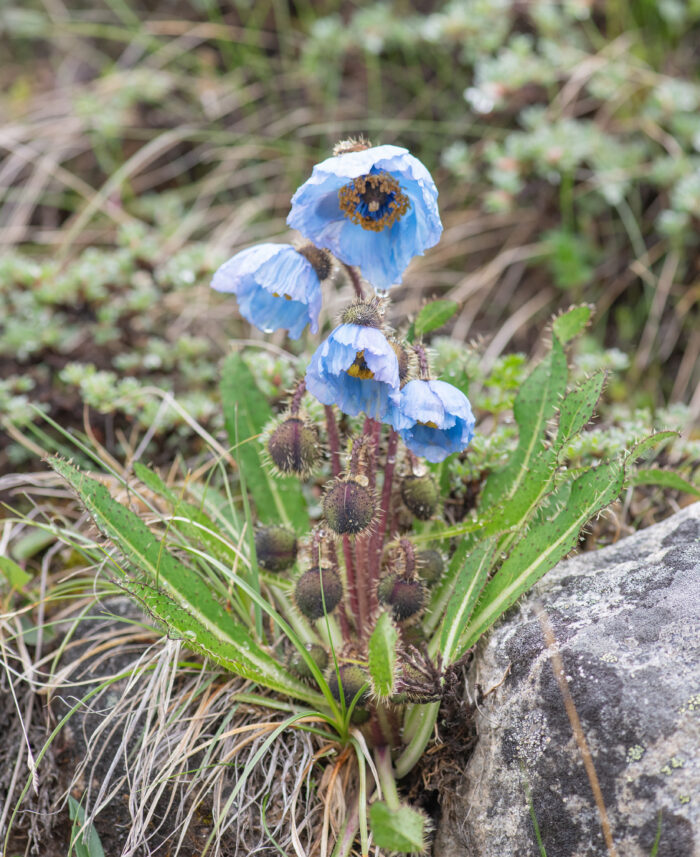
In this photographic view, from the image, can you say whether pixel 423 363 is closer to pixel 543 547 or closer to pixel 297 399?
pixel 297 399

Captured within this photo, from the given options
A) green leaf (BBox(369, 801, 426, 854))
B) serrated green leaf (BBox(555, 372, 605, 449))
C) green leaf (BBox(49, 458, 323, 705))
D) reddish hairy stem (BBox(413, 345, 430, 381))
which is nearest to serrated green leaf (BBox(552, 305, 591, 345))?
serrated green leaf (BBox(555, 372, 605, 449))

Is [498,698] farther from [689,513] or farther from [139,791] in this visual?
[139,791]

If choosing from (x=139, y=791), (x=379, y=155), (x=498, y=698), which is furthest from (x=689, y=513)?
(x=139, y=791)

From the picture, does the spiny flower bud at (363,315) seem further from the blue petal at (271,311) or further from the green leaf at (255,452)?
the green leaf at (255,452)

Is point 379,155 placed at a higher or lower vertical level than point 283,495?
higher

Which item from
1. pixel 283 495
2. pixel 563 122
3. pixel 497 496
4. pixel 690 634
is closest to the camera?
pixel 690 634

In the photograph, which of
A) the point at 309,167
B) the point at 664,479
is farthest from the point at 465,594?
the point at 309,167
